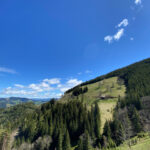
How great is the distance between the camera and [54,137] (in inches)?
2206

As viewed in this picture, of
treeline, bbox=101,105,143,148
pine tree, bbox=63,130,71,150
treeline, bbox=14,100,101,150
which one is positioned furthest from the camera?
treeline, bbox=14,100,101,150

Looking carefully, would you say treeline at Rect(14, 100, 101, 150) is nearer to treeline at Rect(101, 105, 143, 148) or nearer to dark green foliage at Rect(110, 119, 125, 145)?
treeline at Rect(101, 105, 143, 148)

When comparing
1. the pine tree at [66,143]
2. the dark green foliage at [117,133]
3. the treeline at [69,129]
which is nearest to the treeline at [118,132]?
the dark green foliage at [117,133]

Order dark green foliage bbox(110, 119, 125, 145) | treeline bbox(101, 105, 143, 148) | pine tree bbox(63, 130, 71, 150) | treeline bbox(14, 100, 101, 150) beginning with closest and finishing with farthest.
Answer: treeline bbox(101, 105, 143, 148) < dark green foliage bbox(110, 119, 125, 145) < pine tree bbox(63, 130, 71, 150) < treeline bbox(14, 100, 101, 150)

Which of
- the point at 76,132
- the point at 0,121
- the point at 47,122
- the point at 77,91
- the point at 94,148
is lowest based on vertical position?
the point at 0,121

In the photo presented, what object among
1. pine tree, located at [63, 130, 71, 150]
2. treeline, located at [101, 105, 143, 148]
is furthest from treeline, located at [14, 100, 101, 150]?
treeline, located at [101, 105, 143, 148]

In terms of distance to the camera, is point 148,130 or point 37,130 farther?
point 37,130

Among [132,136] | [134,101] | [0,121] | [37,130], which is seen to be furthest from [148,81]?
[0,121]

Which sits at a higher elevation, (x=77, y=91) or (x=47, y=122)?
(x=77, y=91)

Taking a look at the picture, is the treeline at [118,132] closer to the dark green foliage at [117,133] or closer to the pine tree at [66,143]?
the dark green foliage at [117,133]

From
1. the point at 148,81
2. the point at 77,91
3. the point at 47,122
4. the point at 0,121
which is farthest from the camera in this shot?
the point at 0,121

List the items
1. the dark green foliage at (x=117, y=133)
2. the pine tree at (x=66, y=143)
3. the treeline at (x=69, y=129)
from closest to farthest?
the dark green foliage at (x=117, y=133) < the pine tree at (x=66, y=143) < the treeline at (x=69, y=129)

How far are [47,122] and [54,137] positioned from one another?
40.3ft

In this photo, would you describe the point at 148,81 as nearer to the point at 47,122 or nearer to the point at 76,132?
the point at 76,132
